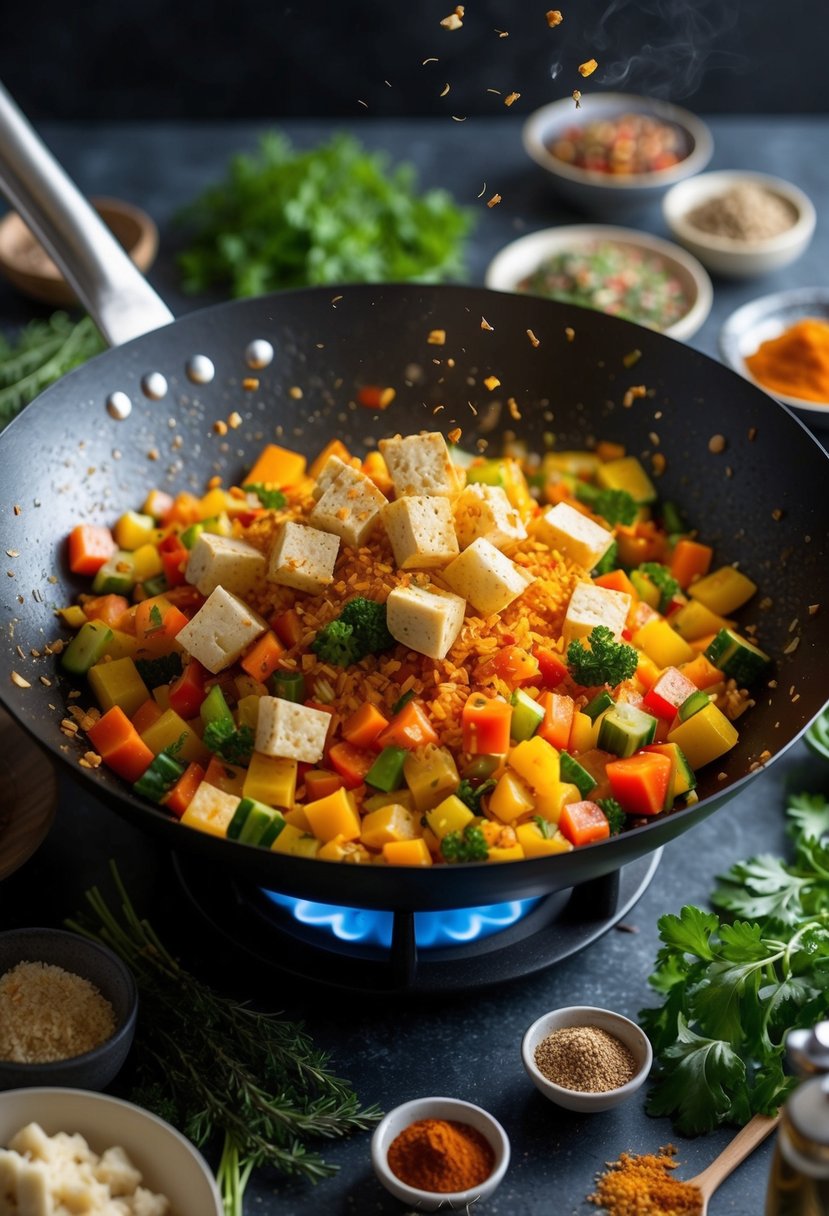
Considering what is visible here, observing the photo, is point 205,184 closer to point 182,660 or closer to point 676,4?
point 676,4

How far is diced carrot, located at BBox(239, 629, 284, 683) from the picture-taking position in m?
2.27

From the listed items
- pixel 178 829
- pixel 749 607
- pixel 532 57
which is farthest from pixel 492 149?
pixel 178 829

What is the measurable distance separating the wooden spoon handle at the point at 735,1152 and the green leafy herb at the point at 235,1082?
1.64ft

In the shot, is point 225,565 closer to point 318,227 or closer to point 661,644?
point 661,644

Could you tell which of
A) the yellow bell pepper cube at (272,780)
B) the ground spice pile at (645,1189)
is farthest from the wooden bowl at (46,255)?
the ground spice pile at (645,1189)

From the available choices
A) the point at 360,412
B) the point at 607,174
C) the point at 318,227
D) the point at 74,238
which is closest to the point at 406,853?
the point at 360,412

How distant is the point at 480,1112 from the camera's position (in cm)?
187

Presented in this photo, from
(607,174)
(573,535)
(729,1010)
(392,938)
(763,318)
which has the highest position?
(573,535)

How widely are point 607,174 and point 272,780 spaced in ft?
9.26

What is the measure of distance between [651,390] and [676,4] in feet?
7.07

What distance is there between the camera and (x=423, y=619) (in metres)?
2.12

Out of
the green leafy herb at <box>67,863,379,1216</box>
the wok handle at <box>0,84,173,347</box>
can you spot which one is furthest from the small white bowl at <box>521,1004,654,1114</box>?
the wok handle at <box>0,84,173,347</box>

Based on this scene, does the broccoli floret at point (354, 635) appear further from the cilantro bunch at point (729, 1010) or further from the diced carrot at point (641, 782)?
the cilantro bunch at point (729, 1010)

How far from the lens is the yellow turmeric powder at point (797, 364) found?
3.43 m
